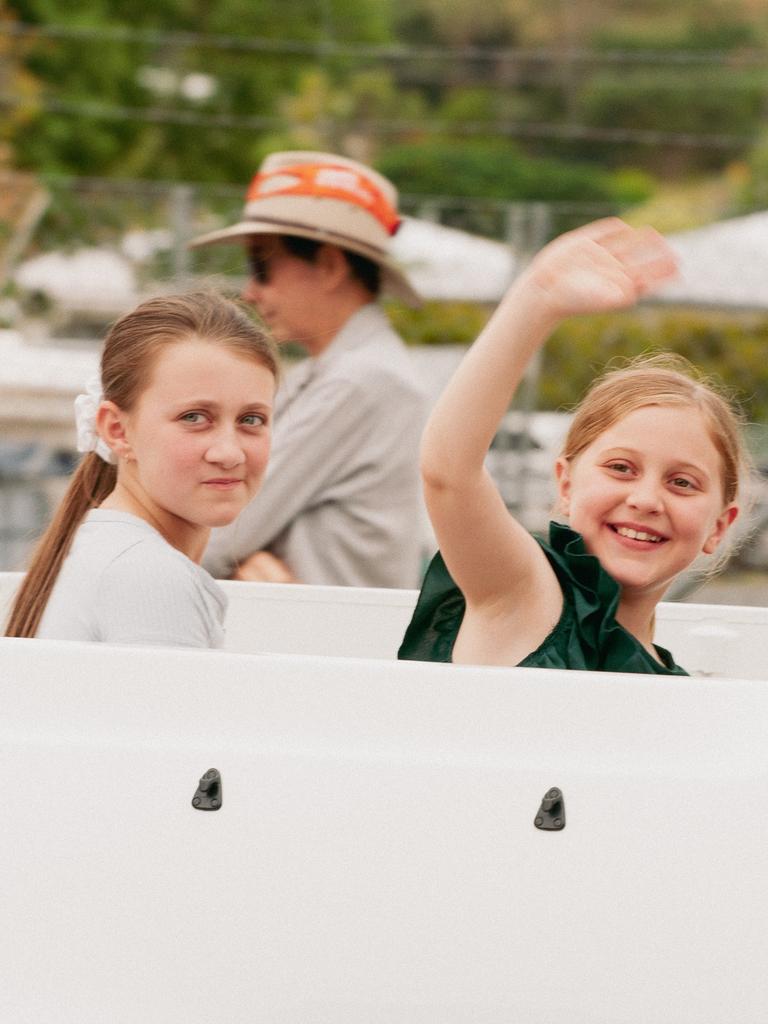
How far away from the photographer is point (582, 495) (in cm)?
181

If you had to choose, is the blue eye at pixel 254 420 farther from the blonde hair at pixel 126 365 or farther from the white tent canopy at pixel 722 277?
the white tent canopy at pixel 722 277

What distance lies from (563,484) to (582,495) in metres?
0.10

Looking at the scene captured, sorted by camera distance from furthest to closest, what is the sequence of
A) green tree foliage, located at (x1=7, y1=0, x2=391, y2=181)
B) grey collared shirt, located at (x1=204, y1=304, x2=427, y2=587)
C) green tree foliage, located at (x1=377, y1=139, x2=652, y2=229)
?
green tree foliage, located at (x1=377, y1=139, x2=652, y2=229) < green tree foliage, located at (x1=7, y1=0, x2=391, y2=181) < grey collared shirt, located at (x1=204, y1=304, x2=427, y2=587)

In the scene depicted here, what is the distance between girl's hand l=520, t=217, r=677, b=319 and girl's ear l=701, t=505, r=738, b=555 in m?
0.51

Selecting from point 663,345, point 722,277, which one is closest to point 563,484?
point 722,277

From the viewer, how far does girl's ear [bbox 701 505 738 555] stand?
188cm

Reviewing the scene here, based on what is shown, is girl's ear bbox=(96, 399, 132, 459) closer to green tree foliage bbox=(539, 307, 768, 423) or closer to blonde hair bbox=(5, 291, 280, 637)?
blonde hair bbox=(5, 291, 280, 637)

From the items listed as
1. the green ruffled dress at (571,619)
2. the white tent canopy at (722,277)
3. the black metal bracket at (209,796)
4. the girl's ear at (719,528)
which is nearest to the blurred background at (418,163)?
the white tent canopy at (722,277)

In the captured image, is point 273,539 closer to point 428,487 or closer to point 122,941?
point 428,487

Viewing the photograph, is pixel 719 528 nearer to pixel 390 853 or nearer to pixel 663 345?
pixel 390 853

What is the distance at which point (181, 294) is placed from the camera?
196 centimetres

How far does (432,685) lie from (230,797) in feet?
0.72

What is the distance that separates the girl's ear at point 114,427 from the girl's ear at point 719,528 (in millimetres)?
752

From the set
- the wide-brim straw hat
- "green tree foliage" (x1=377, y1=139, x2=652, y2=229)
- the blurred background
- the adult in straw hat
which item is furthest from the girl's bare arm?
"green tree foliage" (x1=377, y1=139, x2=652, y2=229)
